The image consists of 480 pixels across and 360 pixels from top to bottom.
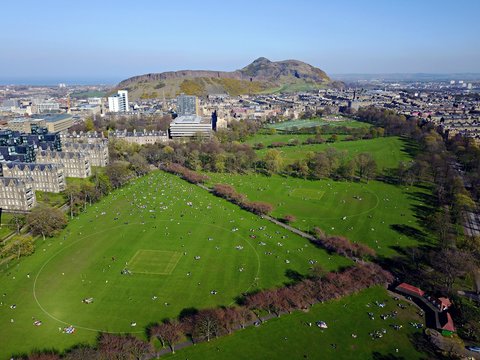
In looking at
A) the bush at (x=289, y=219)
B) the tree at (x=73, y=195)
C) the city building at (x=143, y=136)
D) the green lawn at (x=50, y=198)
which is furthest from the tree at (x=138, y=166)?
the bush at (x=289, y=219)

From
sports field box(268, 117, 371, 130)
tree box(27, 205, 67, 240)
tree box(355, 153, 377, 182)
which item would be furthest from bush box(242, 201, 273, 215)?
sports field box(268, 117, 371, 130)

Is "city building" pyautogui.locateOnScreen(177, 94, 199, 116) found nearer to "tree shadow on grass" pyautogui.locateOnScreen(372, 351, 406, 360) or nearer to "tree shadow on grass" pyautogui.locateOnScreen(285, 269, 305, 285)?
"tree shadow on grass" pyautogui.locateOnScreen(285, 269, 305, 285)

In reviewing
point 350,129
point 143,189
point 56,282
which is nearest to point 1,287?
point 56,282

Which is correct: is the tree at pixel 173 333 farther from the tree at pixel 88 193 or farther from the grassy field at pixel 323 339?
the tree at pixel 88 193

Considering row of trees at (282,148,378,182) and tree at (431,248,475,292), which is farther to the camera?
row of trees at (282,148,378,182)

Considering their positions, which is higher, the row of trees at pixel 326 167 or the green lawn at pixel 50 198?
the row of trees at pixel 326 167

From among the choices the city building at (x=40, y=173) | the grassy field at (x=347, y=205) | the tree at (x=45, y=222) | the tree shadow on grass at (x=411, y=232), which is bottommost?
the tree shadow on grass at (x=411, y=232)
